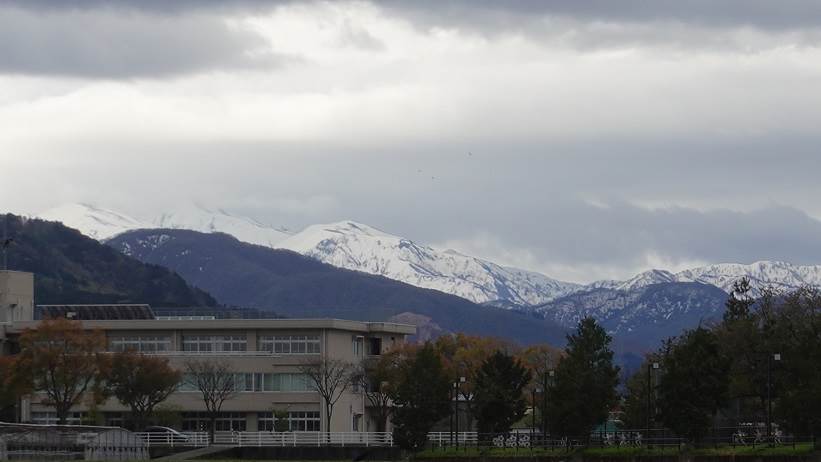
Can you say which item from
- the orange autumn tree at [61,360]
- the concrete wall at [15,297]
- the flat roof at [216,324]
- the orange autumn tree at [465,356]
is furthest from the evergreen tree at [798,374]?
the concrete wall at [15,297]

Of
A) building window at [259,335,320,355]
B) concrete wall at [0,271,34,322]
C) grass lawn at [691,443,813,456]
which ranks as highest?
concrete wall at [0,271,34,322]

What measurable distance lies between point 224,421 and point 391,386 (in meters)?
15.4

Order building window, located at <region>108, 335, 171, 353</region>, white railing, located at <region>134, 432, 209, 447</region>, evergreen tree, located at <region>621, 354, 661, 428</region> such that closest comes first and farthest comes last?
white railing, located at <region>134, 432, 209, 447</region>, evergreen tree, located at <region>621, 354, 661, 428</region>, building window, located at <region>108, 335, 171, 353</region>

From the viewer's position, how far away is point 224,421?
136m

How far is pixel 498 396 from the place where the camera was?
119 metres

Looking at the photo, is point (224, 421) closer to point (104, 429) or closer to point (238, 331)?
point (238, 331)

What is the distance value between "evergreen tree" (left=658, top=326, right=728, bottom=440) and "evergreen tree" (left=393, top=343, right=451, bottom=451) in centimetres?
1742

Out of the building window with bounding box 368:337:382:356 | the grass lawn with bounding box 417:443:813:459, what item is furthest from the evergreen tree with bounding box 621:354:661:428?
the building window with bounding box 368:337:382:356

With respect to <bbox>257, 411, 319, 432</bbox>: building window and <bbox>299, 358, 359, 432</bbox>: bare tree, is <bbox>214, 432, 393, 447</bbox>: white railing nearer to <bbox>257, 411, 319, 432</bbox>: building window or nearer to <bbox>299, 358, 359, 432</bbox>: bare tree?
<bbox>299, 358, 359, 432</bbox>: bare tree

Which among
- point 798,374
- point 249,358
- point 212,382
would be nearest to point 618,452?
point 798,374

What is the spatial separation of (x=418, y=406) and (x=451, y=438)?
754 centimetres

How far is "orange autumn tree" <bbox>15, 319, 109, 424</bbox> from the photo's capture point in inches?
4921

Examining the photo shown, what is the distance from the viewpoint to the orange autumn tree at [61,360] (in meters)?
125

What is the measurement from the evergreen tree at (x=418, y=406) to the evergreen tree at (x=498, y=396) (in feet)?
20.8
